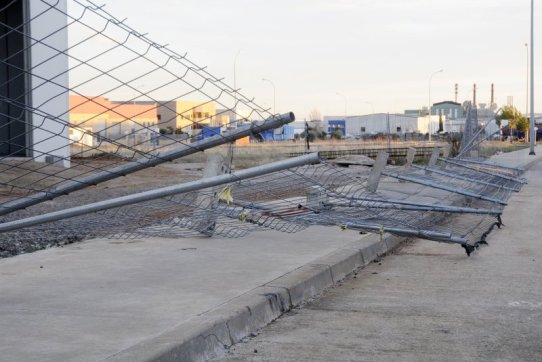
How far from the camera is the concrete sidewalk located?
17.8ft

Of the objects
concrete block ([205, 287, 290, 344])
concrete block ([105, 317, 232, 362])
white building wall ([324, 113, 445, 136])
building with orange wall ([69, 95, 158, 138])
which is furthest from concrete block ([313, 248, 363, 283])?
white building wall ([324, 113, 445, 136])

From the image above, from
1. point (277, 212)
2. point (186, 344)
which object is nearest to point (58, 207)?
point (277, 212)

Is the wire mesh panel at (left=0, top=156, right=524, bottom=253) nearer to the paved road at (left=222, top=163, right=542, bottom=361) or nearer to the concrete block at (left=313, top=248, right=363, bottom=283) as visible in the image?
the concrete block at (left=313, top=248, right=363, bottom=283)

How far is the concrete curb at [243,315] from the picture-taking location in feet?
17.0

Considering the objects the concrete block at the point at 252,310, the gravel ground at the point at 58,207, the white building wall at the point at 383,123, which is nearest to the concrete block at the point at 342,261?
the concrete block at the point at 252,310

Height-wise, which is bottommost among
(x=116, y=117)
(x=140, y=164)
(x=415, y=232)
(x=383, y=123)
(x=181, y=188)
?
(x=415, y=232)

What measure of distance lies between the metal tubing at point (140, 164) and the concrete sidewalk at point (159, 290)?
77cm

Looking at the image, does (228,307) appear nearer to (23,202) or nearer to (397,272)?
(23,202)

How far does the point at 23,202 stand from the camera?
21.2 feet

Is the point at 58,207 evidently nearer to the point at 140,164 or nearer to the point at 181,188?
the point at 140,164

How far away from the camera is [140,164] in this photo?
21.2 ft

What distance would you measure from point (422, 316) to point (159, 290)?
2103 millimetres

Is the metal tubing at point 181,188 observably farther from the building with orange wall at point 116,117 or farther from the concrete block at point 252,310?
the concrete block at point 252,310

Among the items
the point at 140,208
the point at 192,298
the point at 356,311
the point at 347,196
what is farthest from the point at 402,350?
the point at 347,196
